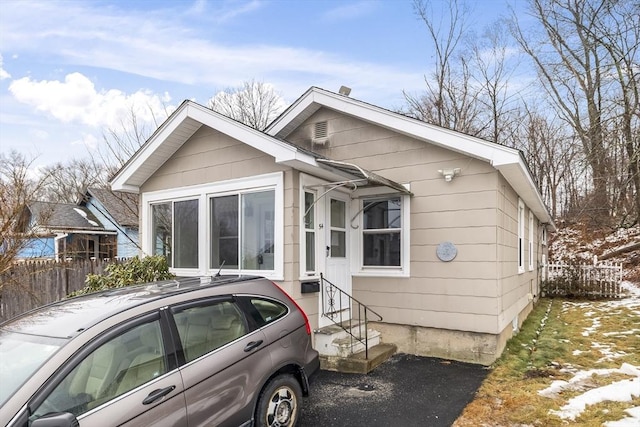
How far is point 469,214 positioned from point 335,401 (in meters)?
3.39

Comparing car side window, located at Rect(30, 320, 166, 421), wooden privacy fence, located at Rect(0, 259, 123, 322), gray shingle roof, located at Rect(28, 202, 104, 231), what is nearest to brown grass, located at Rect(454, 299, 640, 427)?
car side window, located at Rect(30, 320, 166, 421)

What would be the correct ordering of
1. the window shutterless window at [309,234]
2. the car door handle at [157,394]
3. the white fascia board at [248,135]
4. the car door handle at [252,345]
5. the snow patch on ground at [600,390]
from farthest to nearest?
the window shutterless window at [309,234] < the white fascia board at [248,135] < the snow patch on ground at [600,390] < the car door handle at [252,345] < the car door handle at [157,394]

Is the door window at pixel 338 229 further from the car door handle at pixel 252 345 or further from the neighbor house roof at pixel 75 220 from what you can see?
the neighbor house roof at pixel 75 220

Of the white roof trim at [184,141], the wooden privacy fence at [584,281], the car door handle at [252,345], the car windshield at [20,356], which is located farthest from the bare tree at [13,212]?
the wooden privacy fence at [584,281]

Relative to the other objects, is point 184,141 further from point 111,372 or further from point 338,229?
point 111,372

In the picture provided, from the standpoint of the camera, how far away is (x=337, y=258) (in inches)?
270

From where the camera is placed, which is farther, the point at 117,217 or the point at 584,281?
the point at 117,217

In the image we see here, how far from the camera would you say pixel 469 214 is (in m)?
6.27

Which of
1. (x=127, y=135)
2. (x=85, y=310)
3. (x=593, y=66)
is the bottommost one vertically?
(x=85, y=310)

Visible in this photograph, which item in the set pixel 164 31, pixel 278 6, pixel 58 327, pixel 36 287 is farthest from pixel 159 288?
pixel 278 6

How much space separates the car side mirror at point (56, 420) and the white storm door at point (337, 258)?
4.53 meters

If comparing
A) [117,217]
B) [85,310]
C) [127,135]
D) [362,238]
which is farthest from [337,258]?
[117,217]

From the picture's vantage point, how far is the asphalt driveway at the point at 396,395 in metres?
4.20

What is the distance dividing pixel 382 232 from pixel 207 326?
437 centimetres
